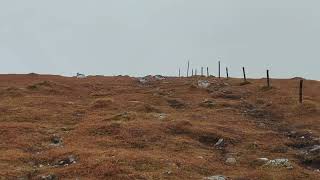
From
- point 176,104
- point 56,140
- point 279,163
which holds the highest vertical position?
point 176,104

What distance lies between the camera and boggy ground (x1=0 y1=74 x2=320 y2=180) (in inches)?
1267

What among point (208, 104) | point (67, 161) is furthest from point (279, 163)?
point (208, 104)

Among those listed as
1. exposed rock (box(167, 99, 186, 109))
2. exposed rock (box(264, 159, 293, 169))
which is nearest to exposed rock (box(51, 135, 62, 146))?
exposed rock (box(264, 159, 293, 169))

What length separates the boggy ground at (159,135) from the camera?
3219 centimetres

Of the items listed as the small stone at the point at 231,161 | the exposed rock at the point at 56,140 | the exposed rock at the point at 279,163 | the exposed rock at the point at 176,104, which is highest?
the exposed rock at the point at 176,104

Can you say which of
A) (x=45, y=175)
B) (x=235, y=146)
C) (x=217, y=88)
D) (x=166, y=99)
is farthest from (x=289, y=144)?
(x=217, y=88)

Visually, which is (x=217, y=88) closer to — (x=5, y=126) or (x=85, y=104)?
(x=85, y=104)

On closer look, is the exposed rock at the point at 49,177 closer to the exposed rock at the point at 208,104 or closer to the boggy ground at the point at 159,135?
the boggy ground at the point at 159,135

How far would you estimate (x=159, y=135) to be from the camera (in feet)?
137

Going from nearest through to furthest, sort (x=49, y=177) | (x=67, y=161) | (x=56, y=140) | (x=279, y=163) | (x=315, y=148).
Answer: (x=49, y=177) → (x=279, y=163) → (x=67, y=161) → (x=315, y=148) → (x=56, y=140)

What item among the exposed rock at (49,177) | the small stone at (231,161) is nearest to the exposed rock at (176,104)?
the small stone at (231,161)

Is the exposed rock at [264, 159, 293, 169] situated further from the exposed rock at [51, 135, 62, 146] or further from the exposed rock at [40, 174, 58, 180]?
→ the exposed rock at [51, 135, 62, 146]

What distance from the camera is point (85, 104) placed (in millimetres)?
61812

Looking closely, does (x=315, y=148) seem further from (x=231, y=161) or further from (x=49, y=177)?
(x=49, y=177)
